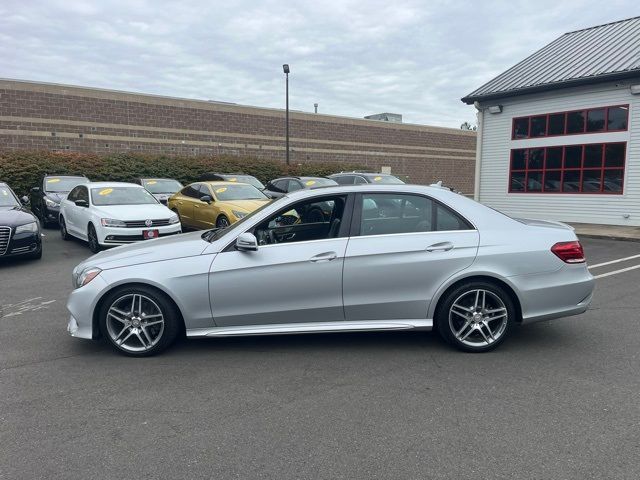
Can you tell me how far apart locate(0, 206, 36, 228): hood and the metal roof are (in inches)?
570

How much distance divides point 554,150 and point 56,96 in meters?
20.9

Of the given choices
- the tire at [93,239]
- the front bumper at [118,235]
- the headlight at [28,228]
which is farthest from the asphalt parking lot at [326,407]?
the tire at [93,239]

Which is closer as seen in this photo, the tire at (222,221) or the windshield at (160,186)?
the tire at (222,221)

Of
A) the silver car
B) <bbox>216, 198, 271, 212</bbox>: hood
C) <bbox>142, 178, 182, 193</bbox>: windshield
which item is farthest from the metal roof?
the silver car

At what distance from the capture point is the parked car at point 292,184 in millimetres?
15505

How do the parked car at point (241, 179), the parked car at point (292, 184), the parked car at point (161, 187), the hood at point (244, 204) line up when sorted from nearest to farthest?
the hood at point (244, 204), the parked car at point (292, 184), the parked car at point (161, 187), the parked car at point (241, 179)

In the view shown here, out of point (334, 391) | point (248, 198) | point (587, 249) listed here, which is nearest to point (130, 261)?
point (334, 391)

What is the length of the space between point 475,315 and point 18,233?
8.09 m

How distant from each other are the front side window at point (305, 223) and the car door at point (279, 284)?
15 centimetres

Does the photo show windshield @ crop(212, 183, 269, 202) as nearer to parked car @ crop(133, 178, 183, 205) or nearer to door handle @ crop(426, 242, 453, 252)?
parked car @ crop(133, 178, 183, 205)

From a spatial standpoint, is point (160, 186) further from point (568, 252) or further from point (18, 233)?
point (568, 252)

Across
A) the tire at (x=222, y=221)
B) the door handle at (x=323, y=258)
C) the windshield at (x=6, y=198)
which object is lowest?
the tire at (x=222, y=221)

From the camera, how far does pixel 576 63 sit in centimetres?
1638

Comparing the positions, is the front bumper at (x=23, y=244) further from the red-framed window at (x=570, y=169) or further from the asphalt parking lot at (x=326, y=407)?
the red-framed window at (x=570, y=169)
